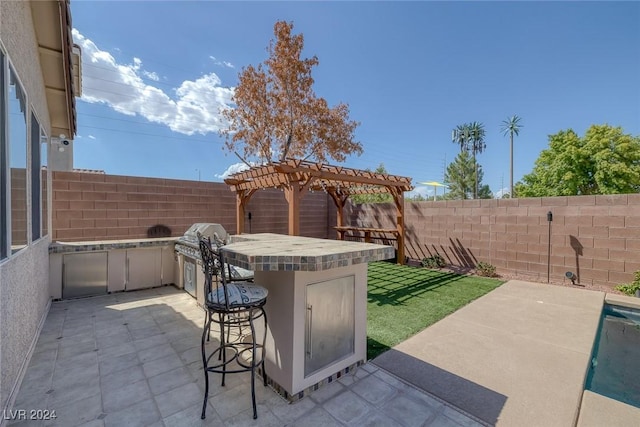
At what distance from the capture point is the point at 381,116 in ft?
65.3

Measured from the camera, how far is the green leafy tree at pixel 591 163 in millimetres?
14867

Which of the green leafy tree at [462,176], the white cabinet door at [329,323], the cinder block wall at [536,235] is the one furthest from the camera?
the green leafy tree at [462,176]

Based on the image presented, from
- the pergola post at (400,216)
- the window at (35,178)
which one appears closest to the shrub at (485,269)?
the pergola post at (400,216)

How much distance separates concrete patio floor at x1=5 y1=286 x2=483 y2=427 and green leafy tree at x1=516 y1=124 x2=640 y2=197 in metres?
20.1

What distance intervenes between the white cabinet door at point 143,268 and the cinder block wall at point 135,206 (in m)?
1.39

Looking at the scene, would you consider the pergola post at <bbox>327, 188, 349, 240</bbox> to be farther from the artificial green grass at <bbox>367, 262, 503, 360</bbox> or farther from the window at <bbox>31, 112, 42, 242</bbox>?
the window at <bbox>31, 112, 42, 242</bbox>

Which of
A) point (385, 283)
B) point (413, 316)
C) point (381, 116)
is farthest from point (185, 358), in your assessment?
point (381, 116)

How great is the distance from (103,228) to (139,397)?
545cm

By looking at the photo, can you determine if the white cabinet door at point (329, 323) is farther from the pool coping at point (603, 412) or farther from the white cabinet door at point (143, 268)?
the white cabinet door at point (143, 268)

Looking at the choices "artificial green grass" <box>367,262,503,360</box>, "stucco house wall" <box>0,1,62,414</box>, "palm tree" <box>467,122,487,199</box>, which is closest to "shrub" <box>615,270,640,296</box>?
"artificial green grass" <box>367,262,503,360</box>

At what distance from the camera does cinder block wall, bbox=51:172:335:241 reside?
233 inches

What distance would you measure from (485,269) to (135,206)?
30.6 ft

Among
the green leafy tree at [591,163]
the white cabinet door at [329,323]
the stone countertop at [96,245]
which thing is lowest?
the white cabinet door at [329,323]

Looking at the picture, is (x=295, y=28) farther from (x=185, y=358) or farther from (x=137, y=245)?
(x=185, y=358)
